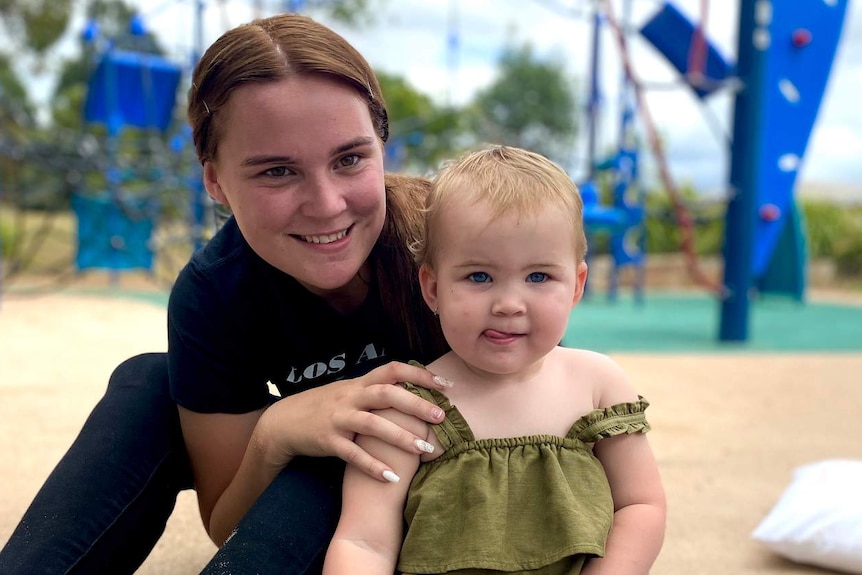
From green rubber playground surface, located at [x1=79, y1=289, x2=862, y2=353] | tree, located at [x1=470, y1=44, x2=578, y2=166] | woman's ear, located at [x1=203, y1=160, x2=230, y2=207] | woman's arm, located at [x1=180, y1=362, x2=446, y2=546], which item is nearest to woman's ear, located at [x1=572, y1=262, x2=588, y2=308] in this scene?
woman's arm, located at [x1=180, y1=362, x2=446, y2=546]

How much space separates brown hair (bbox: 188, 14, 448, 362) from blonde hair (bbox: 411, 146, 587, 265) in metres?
0.17

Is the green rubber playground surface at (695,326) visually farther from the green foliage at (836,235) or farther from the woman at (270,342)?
the woman at (270,342)

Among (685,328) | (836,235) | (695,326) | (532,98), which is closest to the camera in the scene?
(685,328)

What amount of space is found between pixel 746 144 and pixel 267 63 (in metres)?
4.80

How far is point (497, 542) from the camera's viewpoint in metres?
1.12

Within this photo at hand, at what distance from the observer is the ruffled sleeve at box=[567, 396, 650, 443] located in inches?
47.1

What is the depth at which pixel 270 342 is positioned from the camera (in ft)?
4.69

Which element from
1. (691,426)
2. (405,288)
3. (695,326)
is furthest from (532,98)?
(405,288)

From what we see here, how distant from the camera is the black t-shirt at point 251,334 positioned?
1.37 metres

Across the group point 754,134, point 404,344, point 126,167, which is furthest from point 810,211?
point 404,344

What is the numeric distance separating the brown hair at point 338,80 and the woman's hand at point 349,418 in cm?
20

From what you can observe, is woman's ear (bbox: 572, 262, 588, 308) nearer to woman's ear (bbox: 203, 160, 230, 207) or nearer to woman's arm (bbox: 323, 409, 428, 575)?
woman's arm (bbox: 323, 409, 428, 575)

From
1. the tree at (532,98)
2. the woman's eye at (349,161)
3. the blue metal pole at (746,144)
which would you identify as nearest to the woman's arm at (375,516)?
the woman's eye at (349,161)

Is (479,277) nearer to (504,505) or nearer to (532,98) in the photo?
(504,505)
